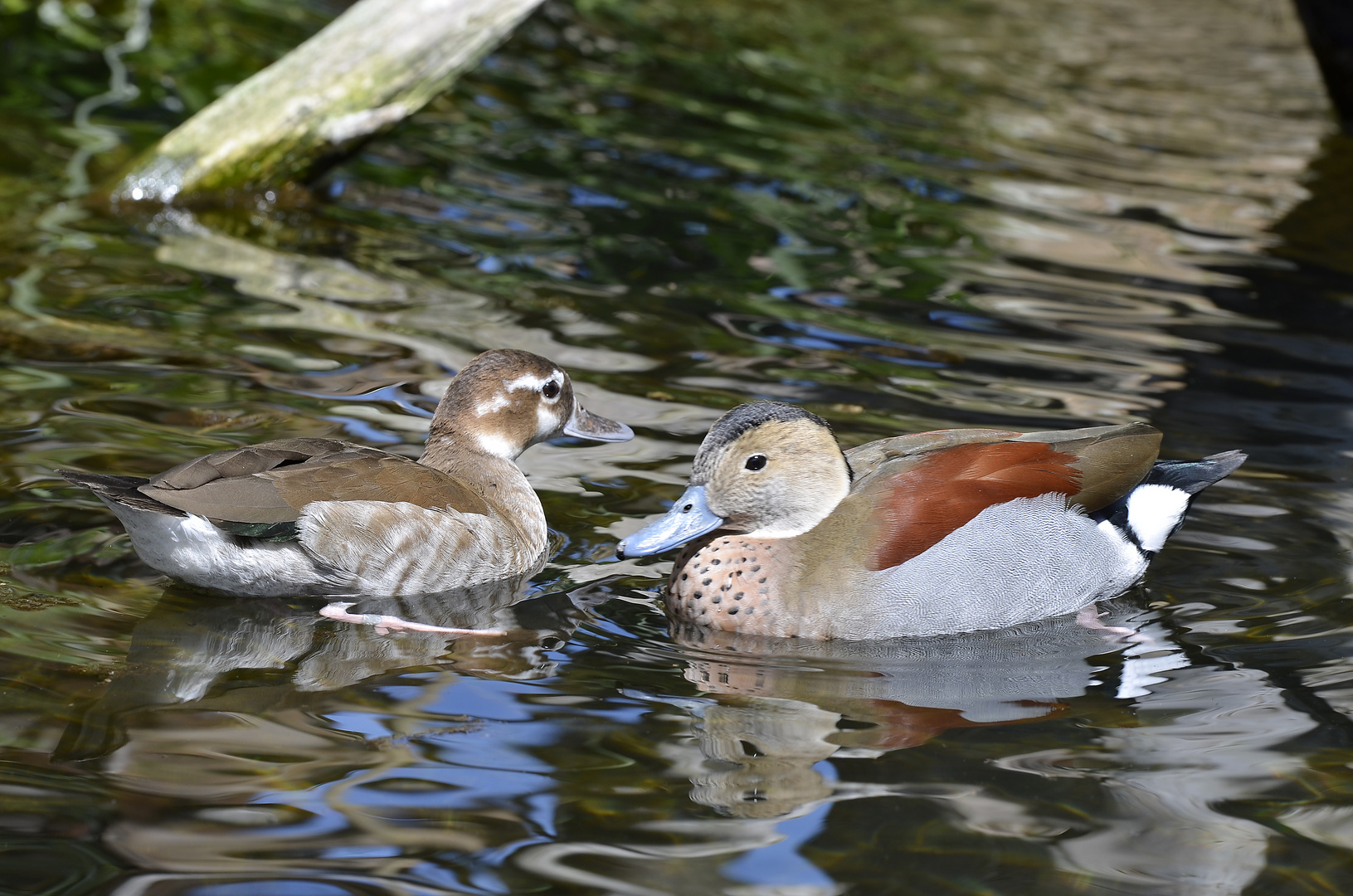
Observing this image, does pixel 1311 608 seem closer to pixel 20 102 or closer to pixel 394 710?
pixel 394 710

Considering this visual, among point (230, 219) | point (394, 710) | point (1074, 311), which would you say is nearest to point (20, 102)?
point (230, 219)

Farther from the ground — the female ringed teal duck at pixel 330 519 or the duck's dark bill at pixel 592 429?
the duck's dark bill at pixel 592 429

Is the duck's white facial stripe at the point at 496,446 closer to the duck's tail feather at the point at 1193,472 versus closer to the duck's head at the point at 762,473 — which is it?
the duck's head at the point at 762,473

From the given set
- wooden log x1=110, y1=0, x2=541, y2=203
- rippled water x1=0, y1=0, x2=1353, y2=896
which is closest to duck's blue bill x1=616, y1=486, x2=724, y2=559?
rippled water x1=0, y1=0, x2=1353, y2=896

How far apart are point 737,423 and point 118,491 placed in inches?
82.1

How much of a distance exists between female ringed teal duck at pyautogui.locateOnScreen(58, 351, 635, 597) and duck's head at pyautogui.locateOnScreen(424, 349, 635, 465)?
0.28 ft

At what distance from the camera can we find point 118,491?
193 inches

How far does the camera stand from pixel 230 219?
395 inches

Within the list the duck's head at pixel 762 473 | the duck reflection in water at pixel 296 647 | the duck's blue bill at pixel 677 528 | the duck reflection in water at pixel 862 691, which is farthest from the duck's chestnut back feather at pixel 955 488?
the duck reflection in water at pixel 296 647

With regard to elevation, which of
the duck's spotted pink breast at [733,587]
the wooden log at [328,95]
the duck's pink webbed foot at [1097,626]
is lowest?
the duck's pink webbed foot at [1097,626]

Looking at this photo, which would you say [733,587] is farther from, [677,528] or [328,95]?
[328,95]

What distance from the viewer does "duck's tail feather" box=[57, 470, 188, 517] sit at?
4816 mm

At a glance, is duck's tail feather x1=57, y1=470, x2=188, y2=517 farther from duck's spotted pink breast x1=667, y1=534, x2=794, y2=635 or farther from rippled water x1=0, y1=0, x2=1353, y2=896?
duck's spotted pink breast x1=667, y1=534, x2=794, y2=635

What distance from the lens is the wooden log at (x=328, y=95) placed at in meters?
9.41
